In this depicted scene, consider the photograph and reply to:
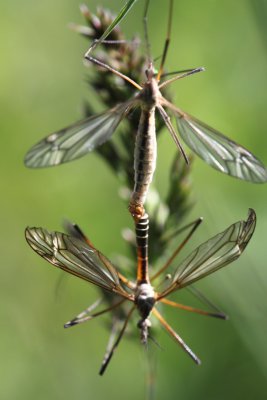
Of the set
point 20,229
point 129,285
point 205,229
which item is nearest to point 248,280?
point 205,229

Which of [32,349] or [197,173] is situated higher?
[197,173]

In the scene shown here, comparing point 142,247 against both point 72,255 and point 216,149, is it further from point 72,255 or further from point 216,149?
point 216,149

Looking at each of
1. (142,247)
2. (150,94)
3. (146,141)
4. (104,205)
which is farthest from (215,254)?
(104,205)

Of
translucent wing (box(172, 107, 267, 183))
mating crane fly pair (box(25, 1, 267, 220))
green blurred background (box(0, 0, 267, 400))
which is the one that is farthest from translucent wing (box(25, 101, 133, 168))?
green blurred background (box(0, 0, 267, 400))

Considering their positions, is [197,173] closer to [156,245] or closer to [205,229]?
[205,229]

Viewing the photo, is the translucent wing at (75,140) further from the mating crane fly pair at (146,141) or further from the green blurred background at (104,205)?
the green blurred background at (104,205)

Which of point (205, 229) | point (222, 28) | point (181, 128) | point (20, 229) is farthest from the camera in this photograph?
point (20, 229)
